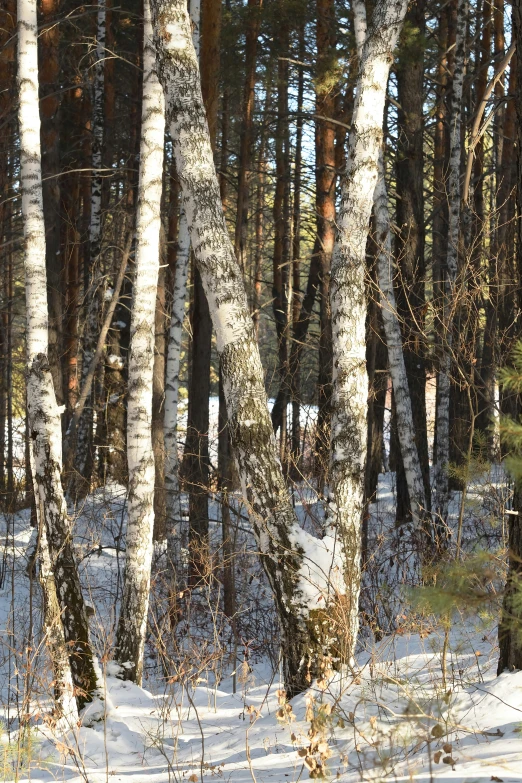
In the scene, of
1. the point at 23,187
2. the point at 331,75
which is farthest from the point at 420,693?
the point at 331,75

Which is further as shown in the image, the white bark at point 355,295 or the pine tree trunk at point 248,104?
the pine tree trunk at point 248,104

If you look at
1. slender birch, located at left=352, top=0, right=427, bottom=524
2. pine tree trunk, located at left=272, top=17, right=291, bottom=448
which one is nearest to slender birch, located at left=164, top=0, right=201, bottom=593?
slender birch, located at left=352, top=0, right=427, bottom=524

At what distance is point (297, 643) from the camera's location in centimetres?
440

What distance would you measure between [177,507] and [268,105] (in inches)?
349

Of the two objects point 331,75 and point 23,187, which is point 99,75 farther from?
point 23,187

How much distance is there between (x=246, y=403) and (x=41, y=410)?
6.10 feet

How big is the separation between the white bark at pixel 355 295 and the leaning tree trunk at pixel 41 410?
2.04 meters

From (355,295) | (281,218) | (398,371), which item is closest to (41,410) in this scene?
(355,295)

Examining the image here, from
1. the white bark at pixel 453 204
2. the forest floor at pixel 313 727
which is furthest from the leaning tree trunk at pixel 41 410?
the white bark at pixel 453 204

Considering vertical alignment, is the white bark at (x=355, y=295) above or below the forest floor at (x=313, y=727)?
above

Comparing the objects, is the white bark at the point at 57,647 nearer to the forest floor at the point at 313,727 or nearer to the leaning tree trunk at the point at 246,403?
the forest floor at the point at 313,727

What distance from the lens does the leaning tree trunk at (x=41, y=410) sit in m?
5.48

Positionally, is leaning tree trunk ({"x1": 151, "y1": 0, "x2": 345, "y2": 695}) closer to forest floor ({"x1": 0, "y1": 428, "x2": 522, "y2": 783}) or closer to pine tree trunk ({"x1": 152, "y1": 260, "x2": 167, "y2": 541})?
forest floor ({"x1": 0, "y1": 428, "x2": 522, "y2": 783})

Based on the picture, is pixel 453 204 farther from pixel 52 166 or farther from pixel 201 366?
pixel 52 166
